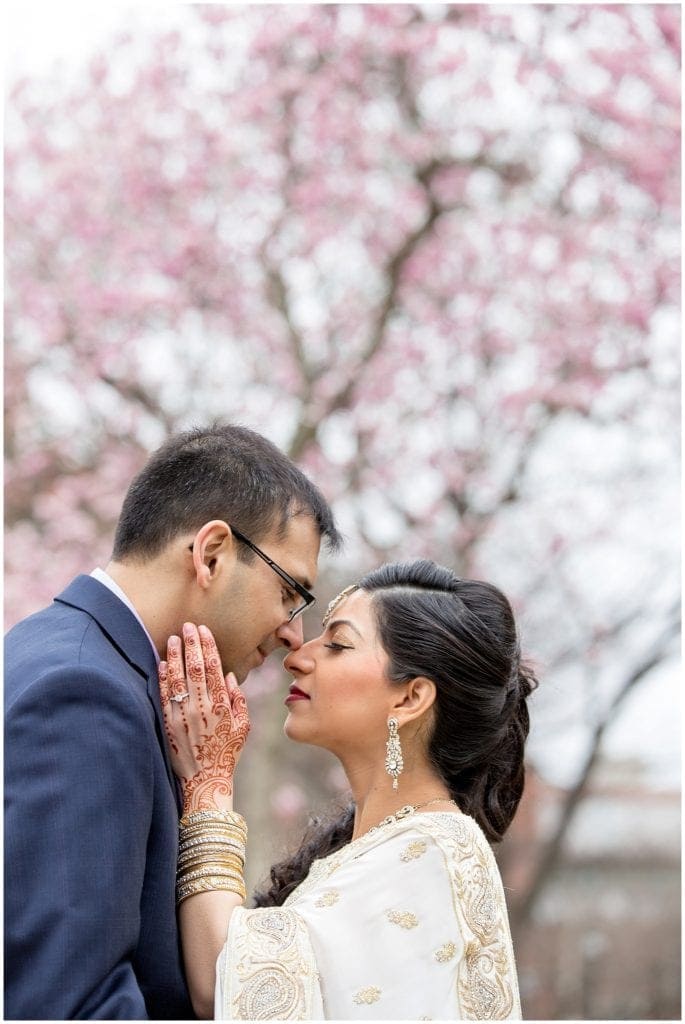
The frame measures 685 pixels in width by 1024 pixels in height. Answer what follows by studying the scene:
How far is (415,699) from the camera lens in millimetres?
2943

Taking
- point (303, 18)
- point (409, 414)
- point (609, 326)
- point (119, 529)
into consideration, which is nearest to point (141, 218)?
point (303, 18)

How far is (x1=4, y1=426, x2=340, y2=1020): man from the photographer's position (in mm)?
2121

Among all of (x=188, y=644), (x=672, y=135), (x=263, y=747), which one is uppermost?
(x=188, y=644)

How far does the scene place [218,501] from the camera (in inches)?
105

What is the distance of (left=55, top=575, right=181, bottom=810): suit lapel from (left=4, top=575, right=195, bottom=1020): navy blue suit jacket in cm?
5

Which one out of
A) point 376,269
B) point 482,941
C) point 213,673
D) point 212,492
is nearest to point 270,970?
point 482,941

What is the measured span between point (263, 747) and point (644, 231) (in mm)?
3924

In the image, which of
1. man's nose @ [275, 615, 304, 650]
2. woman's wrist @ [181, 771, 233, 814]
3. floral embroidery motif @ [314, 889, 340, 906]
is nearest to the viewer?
woman's wrist @ [181, 771, 233, 814]

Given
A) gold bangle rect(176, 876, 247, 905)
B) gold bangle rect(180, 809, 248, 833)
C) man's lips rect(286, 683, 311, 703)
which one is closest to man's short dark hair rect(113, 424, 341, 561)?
man's lips rect(286, 683, 311, 703)

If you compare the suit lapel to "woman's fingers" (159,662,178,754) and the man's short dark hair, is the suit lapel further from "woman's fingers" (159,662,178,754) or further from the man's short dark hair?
the man's short dark hair

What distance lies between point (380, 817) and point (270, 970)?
0.52 metres

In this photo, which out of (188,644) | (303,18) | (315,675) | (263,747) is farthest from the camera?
(303,18)

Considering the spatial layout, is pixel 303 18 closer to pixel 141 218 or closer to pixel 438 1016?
pixel 141 218

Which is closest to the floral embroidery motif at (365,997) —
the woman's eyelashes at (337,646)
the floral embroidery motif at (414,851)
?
the floral embroidery motif at (414,851)
